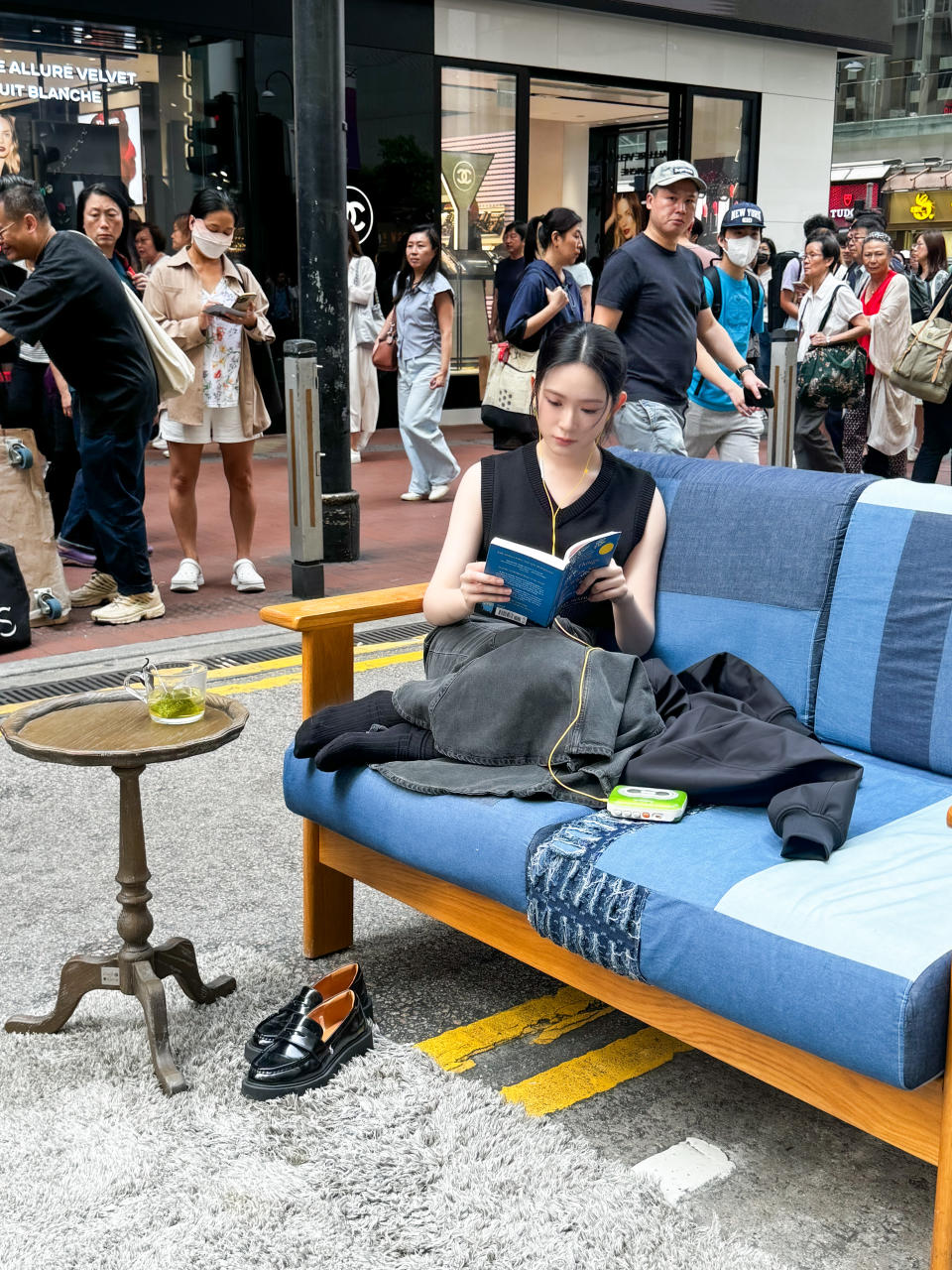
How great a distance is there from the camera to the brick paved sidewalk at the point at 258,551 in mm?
6801

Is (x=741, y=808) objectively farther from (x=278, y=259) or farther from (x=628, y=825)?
(x=278, y=259)

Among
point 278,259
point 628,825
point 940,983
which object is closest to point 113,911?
point 628,825

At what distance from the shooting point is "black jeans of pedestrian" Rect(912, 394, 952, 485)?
8234 mm

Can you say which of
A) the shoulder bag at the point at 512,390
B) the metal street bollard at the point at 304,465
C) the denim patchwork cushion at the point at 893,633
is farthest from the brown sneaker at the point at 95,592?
the denim patchwork cushion at the point at 893,633

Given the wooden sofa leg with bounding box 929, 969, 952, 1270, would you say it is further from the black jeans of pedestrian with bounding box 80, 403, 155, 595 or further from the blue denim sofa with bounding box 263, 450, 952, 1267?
the black jeans of pedestrian with bounding box 80, 403, 155, 595

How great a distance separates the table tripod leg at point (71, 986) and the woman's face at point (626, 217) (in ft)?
41.8

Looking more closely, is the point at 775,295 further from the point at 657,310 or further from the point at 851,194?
the point at 851,194

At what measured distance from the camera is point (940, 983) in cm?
223

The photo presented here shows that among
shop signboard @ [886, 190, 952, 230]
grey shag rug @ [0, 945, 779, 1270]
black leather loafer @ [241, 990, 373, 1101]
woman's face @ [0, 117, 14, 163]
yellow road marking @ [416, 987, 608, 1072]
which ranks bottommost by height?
yellow road marking @ [416, 987, 608, 1072]

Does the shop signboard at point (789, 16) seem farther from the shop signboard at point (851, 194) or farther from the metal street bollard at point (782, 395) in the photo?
the shop signboard at point (851, 194)

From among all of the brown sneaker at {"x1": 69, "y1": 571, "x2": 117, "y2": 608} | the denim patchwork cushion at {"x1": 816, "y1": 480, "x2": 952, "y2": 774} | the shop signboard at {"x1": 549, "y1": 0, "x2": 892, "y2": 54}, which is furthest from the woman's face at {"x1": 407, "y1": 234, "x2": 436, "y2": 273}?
the denim patchwork cushion at {"x1": 816, "y1": 480, "x2": 952, "y2": 774}

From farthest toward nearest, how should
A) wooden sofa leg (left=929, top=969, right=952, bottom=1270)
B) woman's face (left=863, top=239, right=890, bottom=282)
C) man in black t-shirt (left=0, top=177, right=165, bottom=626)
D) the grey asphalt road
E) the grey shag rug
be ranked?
woman's face (left=863, top=239, right=890, bottom=282)
man in black t-shirt (left=0, top=177, right=165, bottom=626)
the grey asphalt road
the grey shag rug
wooden sofa leg (left=929, top=969, right=952, bottom=1270)

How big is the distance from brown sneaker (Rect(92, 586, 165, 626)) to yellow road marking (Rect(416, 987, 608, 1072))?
13.2 ft

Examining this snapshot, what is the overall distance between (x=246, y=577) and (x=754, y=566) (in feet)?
14.4
